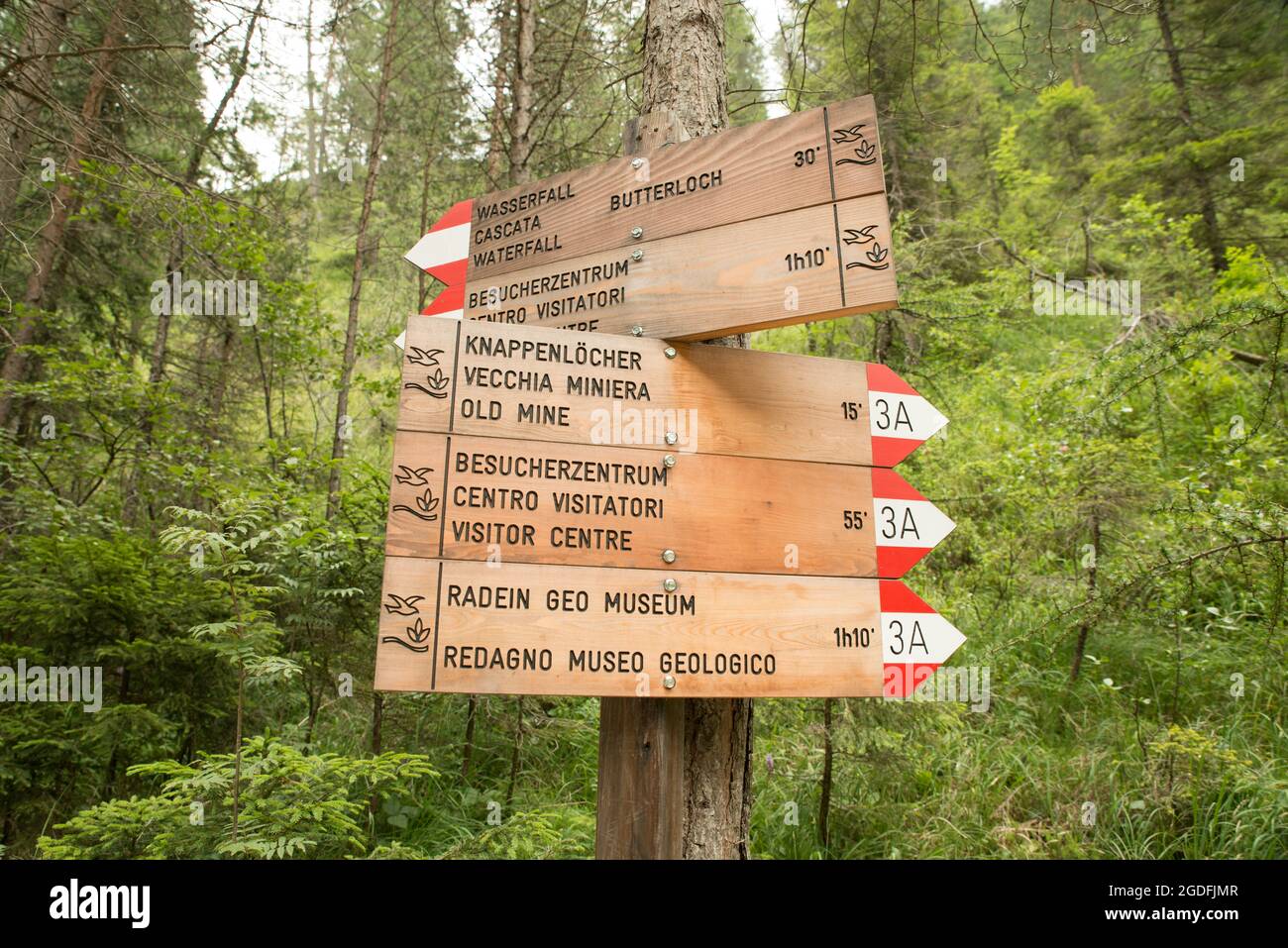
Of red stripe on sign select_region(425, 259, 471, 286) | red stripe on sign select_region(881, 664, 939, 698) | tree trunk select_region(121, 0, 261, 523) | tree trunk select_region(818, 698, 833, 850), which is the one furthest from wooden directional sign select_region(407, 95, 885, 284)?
tree trunk select_region(121, 0, 261, 523)

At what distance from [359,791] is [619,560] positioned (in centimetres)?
360

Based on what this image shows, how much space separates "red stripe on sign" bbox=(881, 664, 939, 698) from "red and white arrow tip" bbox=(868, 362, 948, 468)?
22.0 inches

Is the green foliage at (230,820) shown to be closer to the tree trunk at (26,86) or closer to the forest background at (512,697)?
the forest background at (512,697)

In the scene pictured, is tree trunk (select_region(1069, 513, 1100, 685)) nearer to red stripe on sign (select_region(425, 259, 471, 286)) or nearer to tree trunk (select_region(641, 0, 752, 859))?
tree trunk (select_region(641, 0, 752, 859))

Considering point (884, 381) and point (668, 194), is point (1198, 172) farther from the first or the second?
point (668, 194)

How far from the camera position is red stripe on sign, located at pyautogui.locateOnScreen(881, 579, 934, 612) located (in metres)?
2.10

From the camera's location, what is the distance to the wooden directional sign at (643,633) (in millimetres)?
1753

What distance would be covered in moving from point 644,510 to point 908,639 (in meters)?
0.81

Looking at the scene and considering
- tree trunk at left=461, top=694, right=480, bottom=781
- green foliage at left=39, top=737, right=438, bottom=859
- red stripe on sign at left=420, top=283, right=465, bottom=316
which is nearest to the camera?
red stripe on sign at left=420, top=283, right=465, bottom=316

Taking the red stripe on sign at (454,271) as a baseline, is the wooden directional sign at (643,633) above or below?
below

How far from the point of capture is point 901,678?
209cm

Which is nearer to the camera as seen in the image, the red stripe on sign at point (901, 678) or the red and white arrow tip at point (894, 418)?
the red stripe on sign at point (901, 678)

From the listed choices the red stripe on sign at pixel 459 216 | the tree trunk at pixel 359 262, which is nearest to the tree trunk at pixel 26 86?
the red stripe on sign at pixel 459 216

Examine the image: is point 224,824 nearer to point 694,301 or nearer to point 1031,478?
point 694,301
